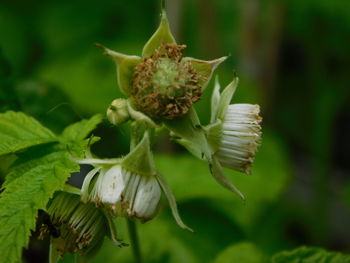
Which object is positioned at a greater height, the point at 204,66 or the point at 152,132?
the point at 204,66

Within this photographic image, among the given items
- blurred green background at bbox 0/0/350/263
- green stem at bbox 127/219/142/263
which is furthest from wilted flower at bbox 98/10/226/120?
blurred green background at bbox 0/0/350/263

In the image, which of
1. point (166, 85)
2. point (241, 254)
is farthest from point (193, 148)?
point (241, 254)

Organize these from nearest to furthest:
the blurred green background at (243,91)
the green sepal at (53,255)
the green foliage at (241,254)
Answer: the green sepal at (53,255) < the green foliage at (241,254) < the blurred green background at (243,91)

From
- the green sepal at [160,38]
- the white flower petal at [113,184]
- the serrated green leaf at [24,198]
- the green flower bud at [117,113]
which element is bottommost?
the serrated green leaf at [24,198]

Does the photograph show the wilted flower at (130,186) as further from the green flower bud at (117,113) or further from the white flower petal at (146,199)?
the green flower bud at (117,113)

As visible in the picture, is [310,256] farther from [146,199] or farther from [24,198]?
[24,198]

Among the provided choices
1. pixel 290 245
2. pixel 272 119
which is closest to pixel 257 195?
pixel 290 245

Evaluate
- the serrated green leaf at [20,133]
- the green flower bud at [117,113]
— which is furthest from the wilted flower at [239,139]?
the serrated green leaf at [20,133]
